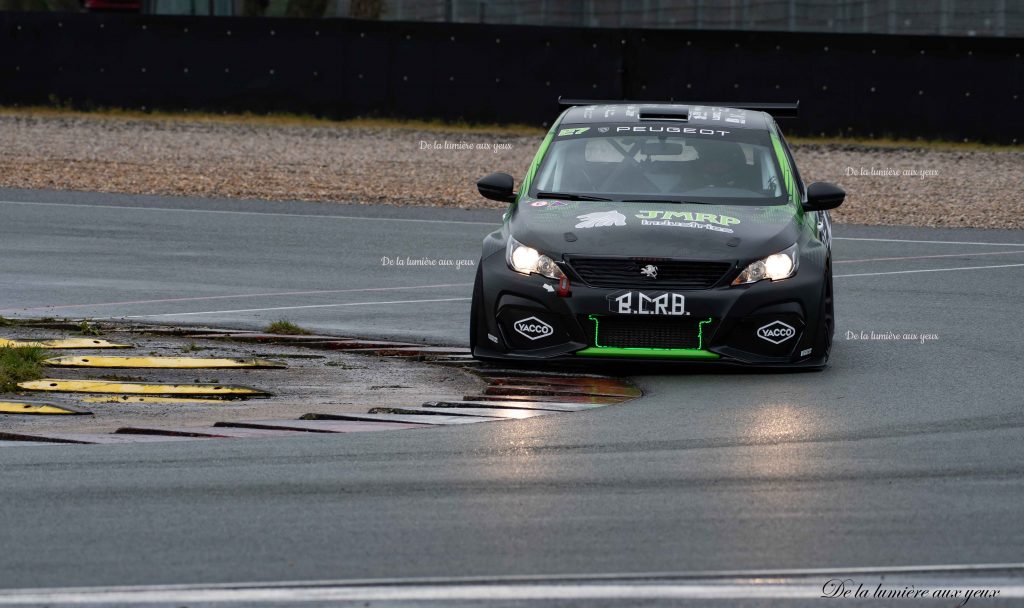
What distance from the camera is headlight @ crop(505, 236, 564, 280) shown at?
31.8ft

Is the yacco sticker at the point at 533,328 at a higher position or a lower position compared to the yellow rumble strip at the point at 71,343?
higher

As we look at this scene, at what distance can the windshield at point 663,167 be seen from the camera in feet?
35.2

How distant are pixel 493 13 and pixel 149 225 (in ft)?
71.2

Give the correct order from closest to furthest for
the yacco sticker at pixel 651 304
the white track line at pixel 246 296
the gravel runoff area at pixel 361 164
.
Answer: the yacco sticker at pixel 651 304 → the white track line at pixel 246 296 → the gravel runoff area at pixel 361 164

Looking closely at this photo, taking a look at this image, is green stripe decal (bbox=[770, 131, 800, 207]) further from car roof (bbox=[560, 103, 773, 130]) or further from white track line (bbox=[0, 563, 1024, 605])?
white track line (bbox=[0, 563, 1024, 605])

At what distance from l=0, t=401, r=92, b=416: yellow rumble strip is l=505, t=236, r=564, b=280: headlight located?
8.43ft

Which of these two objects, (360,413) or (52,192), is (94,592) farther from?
(52,192)

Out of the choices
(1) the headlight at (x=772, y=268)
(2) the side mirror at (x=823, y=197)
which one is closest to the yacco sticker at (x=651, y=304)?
(1) the headlight at (x=772, y=268)

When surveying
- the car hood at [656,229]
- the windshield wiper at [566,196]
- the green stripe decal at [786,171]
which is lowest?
the car hood at [656,229]

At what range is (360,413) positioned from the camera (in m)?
8.47

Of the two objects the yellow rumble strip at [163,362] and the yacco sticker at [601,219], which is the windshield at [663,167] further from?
the yellow rumble strip at [163,362]

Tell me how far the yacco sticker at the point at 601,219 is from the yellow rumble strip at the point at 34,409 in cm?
306
